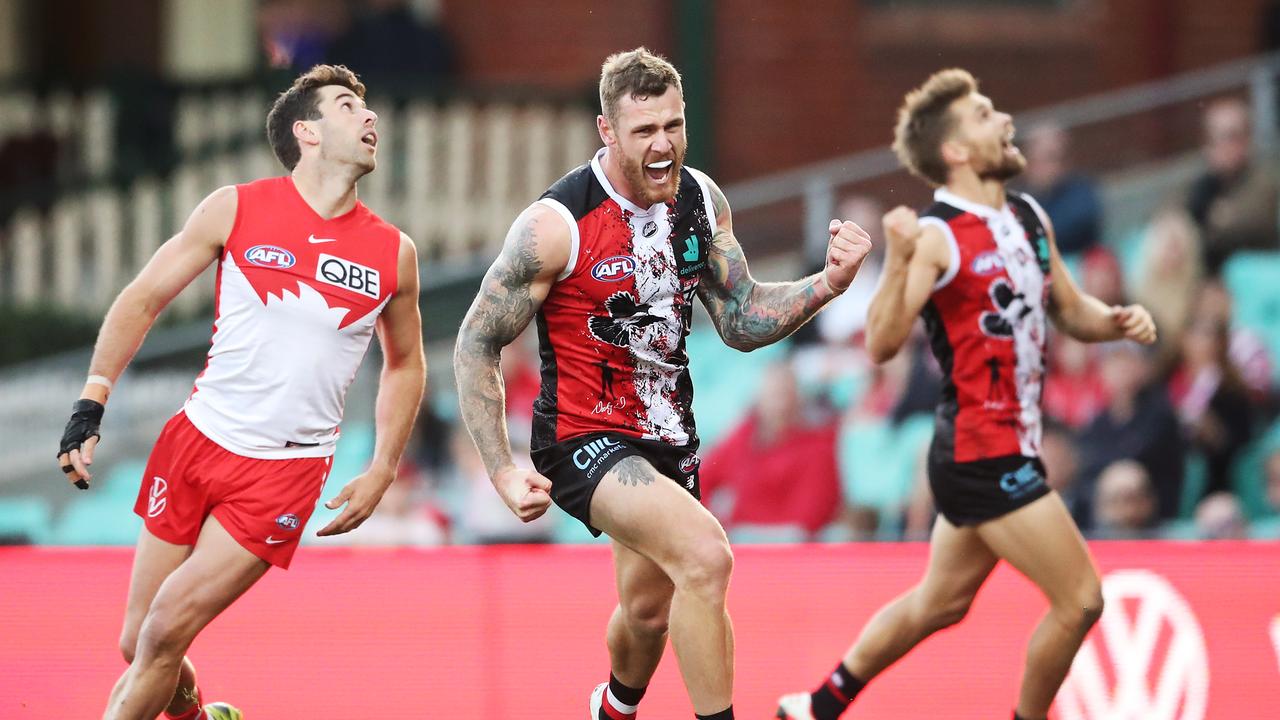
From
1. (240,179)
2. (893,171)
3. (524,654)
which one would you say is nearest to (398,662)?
(524,654)

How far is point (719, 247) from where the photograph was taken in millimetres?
5977

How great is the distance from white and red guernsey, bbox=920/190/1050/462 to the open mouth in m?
1.07

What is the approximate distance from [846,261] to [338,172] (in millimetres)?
1763

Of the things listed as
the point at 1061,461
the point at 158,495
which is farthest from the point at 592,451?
the point at 1061,461

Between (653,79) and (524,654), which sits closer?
(653,79)

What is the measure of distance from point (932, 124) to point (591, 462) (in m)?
1.85

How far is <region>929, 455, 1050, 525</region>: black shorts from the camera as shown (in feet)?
19.7

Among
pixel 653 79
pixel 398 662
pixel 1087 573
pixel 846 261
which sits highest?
pixel 653 79

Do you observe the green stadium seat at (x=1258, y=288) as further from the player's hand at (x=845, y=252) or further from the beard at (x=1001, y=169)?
the player's hand at (x=845, y=252)

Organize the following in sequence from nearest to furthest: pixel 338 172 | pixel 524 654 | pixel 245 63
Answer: pixel 338 172
pixel 524 654
pixel 245 63

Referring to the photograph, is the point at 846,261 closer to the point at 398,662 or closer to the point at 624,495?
the point at 624,495

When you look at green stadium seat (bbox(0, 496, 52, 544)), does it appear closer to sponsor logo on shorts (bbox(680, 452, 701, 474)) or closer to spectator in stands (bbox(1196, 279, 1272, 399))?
sponsor logo on shorts (bbox(680, 452, 701, 474))

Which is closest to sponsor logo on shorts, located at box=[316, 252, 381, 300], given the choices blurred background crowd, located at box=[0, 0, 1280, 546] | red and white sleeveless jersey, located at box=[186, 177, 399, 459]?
red and white sleeveless jersey, located at box=[186, 177, 399, 459]

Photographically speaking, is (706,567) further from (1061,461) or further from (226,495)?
(1061,461)
